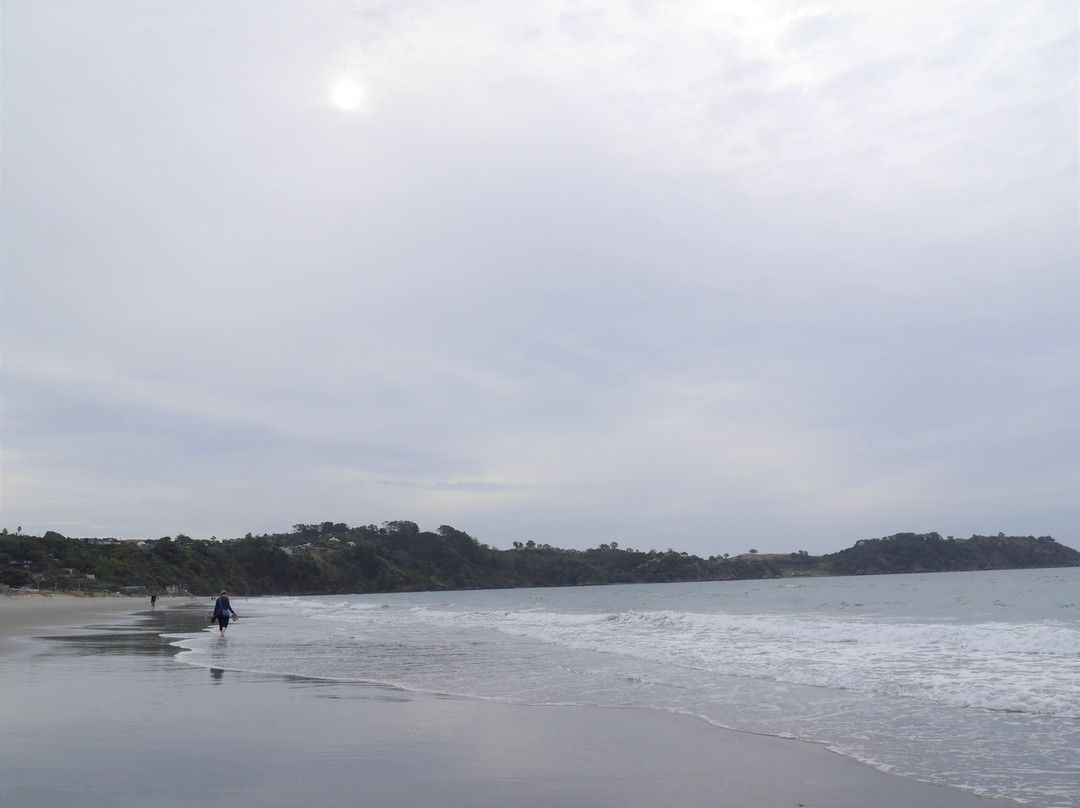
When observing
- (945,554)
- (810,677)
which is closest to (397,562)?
(945,554)

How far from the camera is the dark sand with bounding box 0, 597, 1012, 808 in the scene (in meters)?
5.73

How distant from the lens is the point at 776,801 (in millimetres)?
5848

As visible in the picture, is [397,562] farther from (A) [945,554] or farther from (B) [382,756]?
(B) [382,756]

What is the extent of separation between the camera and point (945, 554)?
13250cm

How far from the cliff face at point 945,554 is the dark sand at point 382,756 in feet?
464

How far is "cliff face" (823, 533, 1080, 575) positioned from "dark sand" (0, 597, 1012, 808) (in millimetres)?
141548

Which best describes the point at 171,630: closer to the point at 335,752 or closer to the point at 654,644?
the point at 654,644

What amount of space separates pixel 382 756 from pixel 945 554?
14831 cm

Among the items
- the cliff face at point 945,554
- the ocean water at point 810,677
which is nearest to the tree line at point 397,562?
the cliff face at point 945,554

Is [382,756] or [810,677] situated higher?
[382,756]

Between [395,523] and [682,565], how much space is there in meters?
72.7

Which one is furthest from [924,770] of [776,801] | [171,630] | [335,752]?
[171,630]

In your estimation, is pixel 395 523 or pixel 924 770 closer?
pixel 924 770

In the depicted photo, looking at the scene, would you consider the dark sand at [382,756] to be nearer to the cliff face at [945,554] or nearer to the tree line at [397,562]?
the tree line at [397,562]
